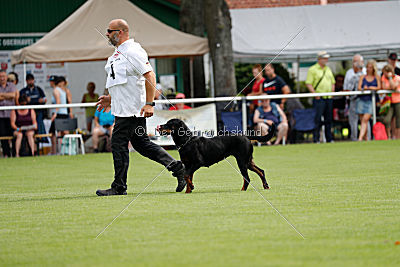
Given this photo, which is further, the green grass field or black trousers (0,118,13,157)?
black trousers (0,118,13,157)

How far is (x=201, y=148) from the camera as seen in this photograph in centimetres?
934

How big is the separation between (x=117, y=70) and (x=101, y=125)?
1022cm

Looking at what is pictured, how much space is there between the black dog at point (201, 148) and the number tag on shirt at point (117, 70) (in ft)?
2.38

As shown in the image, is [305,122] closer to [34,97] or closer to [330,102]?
[330,102]

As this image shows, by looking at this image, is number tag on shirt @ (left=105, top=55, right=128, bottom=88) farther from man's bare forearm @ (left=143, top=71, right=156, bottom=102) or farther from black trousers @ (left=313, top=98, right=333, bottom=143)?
black trousers @ (left=313, top=98, right=333, bottom=143)

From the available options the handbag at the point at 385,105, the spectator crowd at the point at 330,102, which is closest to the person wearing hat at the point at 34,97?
the spectator crowd at the point at 330,102

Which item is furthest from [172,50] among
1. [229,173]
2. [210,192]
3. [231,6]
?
[231,6]

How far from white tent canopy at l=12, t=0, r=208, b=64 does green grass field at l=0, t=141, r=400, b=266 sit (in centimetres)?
759

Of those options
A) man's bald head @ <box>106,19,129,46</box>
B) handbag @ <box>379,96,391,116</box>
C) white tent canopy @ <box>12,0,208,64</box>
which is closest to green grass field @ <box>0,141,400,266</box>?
man's bald head @ <box>106,19,129,46</box>

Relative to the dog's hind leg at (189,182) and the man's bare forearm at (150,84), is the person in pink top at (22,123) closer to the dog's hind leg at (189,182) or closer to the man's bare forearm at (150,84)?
the man's bare forearm at (150,84)

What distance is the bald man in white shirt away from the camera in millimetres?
9383

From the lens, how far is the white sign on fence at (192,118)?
61.4 ft

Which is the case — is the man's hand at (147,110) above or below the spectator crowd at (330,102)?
above

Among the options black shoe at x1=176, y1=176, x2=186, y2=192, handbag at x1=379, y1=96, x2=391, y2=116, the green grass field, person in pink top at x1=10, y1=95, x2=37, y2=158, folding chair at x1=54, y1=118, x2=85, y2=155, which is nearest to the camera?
the green grass field
